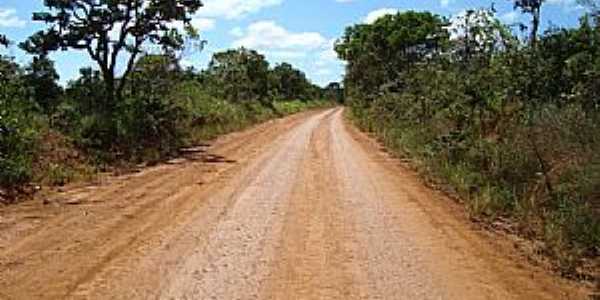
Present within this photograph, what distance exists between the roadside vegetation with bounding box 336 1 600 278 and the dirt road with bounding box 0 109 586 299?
0.83 meters

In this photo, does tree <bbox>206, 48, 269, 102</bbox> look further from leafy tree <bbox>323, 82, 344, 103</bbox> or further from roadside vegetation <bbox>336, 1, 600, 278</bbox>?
leafy tree <bbox>323, 82, 344, 103</bbox>

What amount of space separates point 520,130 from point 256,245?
24.5 feet

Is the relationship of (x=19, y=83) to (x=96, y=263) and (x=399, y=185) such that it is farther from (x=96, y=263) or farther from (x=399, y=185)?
(x=96, y=263)

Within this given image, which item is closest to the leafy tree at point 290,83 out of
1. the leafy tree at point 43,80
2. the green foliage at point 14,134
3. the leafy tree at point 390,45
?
the leafy tree at point 390,45

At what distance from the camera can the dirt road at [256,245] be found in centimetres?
759

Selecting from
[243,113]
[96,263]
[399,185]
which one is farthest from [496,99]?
[243,113]

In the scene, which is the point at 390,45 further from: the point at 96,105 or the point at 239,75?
the point at 96,105

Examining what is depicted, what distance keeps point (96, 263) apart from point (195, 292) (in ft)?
5.70

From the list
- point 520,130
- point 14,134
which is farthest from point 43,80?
point 520,130

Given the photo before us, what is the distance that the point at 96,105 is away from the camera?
23.8 m

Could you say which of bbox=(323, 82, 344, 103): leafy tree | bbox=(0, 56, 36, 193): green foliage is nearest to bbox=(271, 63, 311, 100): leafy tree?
bbox=(323, 82, 344, 103): leafy tree

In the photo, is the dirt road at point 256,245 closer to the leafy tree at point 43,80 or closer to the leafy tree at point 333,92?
the leafy tree at point 43,80

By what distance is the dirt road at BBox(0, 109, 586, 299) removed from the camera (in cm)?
759

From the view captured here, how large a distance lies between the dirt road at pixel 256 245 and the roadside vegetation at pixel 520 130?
32.9 inches
